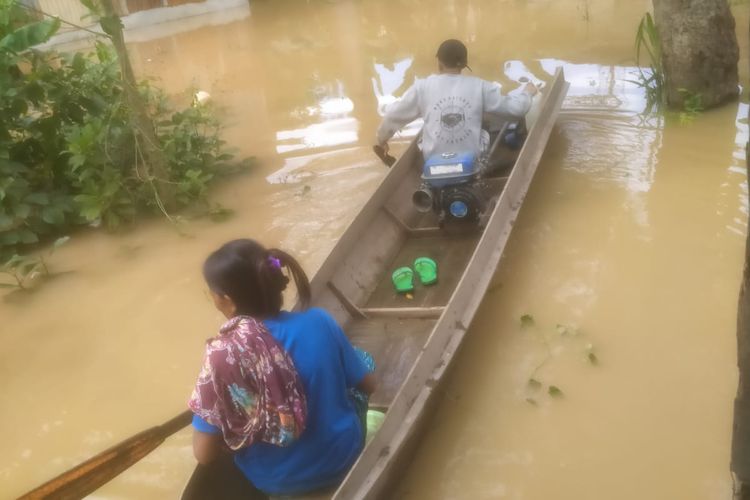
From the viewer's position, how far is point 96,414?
4.07 metres

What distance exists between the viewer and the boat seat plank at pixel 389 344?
369cm

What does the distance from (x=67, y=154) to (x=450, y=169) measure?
12.1ft

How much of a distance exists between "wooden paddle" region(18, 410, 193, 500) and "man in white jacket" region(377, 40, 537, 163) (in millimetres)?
2757

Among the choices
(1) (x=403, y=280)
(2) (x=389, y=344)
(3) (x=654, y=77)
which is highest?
(3) (x=654, y=77)

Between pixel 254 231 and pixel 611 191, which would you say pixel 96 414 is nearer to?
pixel 254 231

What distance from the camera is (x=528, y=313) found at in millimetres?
4293

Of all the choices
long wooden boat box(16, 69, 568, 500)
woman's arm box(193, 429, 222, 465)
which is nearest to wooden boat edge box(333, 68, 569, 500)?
long wooden boat box(16, 69, 568, 500)

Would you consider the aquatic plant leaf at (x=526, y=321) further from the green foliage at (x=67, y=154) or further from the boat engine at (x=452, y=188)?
the green foliage at (x=67, y=154)

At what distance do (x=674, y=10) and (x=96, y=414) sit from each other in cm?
598

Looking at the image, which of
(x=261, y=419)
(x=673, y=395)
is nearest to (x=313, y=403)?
(x=261, y=419)

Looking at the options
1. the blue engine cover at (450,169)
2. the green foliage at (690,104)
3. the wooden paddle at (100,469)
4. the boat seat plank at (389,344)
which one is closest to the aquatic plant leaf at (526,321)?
the boat seat plank at (389,344)

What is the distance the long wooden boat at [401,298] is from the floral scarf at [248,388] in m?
0.44

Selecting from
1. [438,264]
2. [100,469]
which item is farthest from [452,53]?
[100,469]

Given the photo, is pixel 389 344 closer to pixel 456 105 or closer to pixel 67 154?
pixel 456 105
